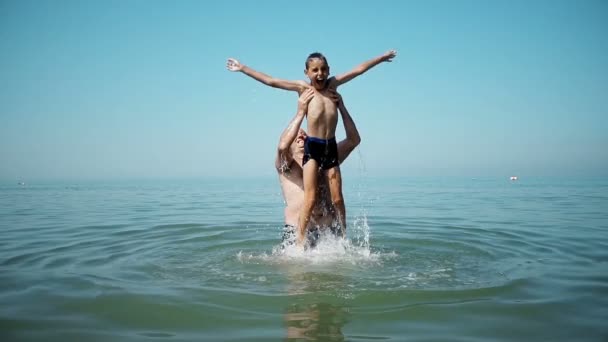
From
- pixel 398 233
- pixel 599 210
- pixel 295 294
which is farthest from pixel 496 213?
pixel 295 294

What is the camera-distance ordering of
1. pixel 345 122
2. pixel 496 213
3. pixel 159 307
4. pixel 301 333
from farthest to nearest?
pixel 496 213 → pixel 345 122 → pixel 159 307 → pixel 301 333

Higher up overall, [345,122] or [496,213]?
[345,122]

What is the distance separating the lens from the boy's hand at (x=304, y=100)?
21.0 ft

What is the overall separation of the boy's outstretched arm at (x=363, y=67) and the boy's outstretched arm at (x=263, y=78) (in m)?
0.57

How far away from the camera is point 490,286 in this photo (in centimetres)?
471

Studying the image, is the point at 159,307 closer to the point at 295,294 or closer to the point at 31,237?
the point at 295,294

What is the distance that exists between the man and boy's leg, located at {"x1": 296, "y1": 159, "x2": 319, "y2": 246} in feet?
0.84

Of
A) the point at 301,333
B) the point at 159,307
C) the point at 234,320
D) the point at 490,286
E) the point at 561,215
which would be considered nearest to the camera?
the point at 301,333

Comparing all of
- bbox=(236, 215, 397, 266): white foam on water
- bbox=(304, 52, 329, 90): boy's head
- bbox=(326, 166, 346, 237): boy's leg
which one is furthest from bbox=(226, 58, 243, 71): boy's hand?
bbox=(236, 215, 397, 266): white foam on water

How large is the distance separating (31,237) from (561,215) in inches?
533

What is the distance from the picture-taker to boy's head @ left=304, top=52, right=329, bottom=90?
20.6ft

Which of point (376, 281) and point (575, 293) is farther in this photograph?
point (376, 281)

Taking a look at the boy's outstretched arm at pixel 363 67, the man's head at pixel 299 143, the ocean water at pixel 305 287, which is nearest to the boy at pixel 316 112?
the boy's outstretched arm at pixel 363 67

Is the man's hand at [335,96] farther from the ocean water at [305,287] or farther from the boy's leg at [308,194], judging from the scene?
the ocean water at [305,287]
